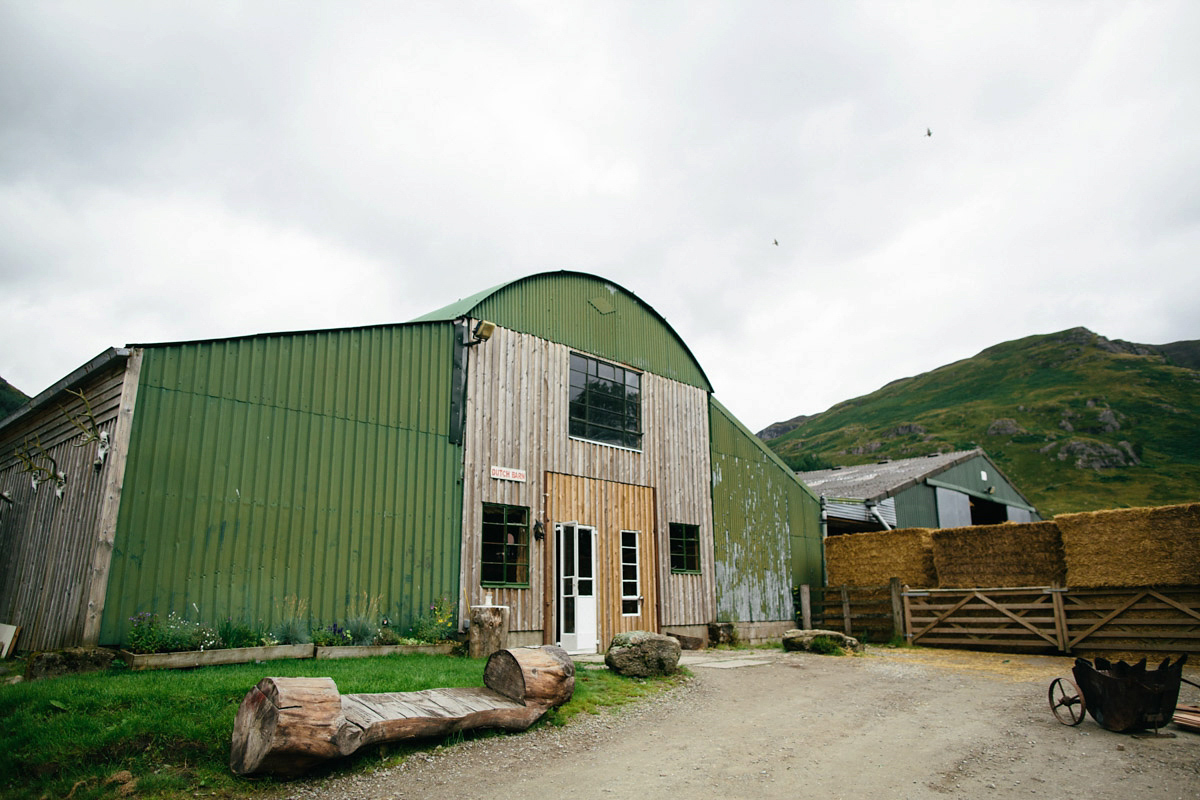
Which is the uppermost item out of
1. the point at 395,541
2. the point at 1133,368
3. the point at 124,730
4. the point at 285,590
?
the point at 1133,368

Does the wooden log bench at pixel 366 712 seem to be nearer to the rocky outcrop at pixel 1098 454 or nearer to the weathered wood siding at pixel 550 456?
Result: the weathered wood siding at pixel 550 456

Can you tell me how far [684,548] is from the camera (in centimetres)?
1480

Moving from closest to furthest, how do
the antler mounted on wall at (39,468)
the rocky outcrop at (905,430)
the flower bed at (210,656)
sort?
the flower bed at (210,656) → the antler mounted on wall at (39,468) → the rocky outcrop at (905,430)

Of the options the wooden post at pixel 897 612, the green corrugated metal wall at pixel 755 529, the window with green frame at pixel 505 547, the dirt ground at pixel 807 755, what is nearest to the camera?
the dirt ground at pixel 807 755

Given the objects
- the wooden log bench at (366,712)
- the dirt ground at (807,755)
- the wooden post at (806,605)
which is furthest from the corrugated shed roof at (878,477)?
the wooden log bench at (366,712)

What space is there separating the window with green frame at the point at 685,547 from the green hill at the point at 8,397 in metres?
40.7

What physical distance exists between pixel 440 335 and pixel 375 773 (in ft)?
24.0

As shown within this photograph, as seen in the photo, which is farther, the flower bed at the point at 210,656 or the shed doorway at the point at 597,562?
the shed doorway at the point at 597,562

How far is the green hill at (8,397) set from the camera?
3909 cm

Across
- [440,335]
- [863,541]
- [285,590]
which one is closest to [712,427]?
[863,541]

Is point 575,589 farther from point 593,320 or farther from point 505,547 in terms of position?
point 593,320

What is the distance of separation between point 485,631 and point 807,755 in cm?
534

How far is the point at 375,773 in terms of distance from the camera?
526 cm

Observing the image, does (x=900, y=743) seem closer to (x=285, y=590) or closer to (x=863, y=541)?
(x=285, y=590)
